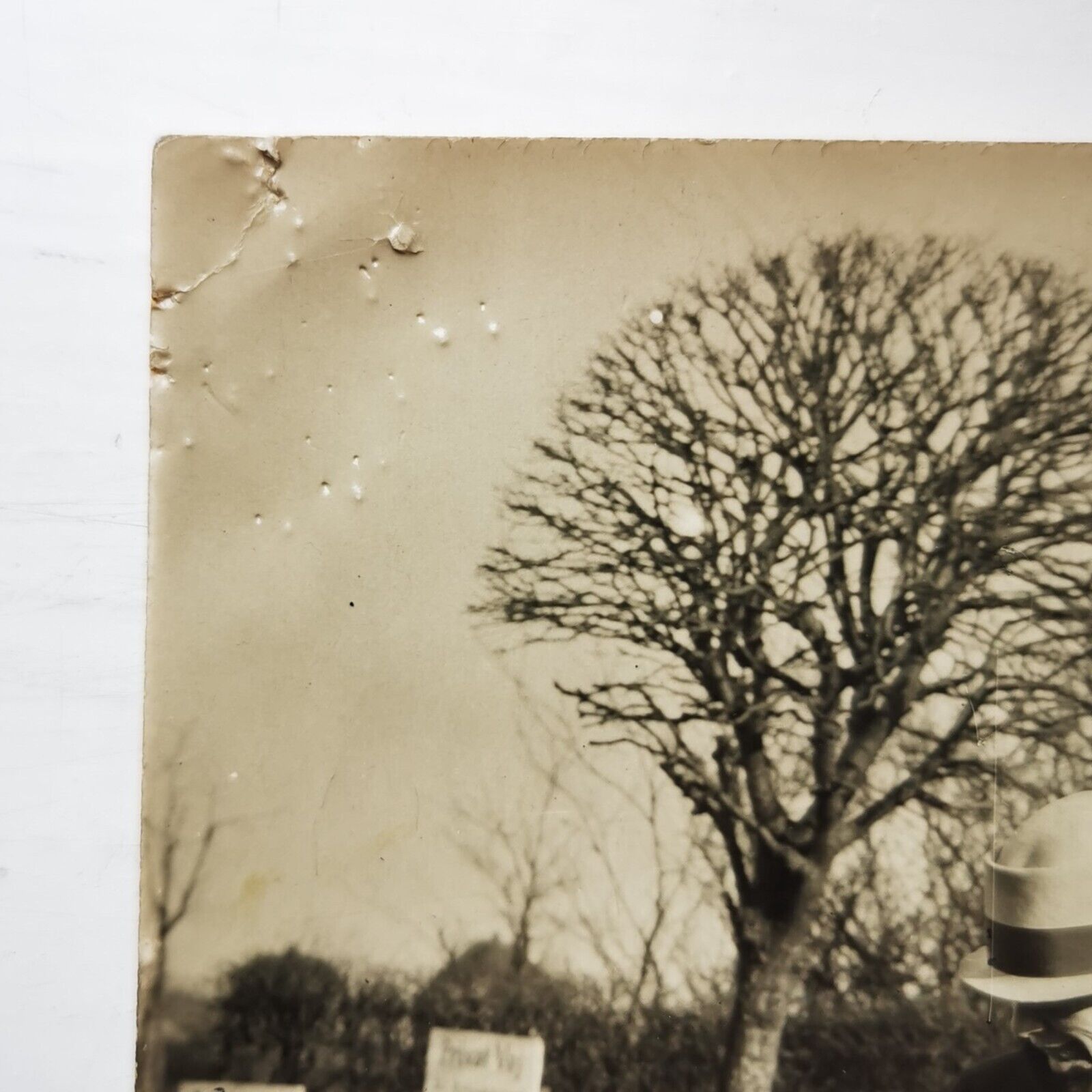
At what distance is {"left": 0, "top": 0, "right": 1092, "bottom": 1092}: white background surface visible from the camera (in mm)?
889

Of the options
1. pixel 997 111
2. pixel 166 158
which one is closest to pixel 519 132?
pixel 166 158

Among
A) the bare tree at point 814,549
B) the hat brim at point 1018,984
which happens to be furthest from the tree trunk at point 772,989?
the hat brim at point 1018,984

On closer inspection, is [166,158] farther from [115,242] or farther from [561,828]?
[561,828]

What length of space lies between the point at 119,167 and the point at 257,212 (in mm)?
170

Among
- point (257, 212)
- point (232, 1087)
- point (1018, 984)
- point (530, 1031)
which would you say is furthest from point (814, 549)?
point (232, 1087)

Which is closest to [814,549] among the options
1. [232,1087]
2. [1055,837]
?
[1055,837]

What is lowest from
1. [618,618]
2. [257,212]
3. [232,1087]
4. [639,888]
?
[232,1087]

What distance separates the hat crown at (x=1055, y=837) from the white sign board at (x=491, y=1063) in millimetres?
546

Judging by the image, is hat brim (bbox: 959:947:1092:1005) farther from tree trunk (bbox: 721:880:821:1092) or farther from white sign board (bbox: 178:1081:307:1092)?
white sign board (bbox: 178:1081:307:1092)

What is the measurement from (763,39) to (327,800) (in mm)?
955

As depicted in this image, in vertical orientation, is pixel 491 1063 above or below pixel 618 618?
below

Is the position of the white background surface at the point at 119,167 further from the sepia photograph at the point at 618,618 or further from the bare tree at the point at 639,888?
the bare tree at the point at 639,888

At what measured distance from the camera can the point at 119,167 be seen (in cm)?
92

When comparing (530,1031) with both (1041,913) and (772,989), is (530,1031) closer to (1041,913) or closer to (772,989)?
(772,989)
